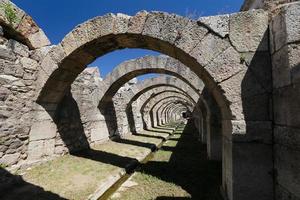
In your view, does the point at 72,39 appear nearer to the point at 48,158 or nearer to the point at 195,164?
the point at 48,158

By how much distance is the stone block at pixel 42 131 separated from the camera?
513 cm

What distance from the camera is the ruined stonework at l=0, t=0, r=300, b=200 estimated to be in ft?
8.42

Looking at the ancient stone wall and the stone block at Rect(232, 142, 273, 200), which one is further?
the ancient stone wall

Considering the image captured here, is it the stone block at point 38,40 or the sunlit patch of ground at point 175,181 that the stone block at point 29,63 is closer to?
the stone block at point 38,40

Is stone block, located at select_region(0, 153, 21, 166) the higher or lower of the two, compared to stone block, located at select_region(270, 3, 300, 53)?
lower

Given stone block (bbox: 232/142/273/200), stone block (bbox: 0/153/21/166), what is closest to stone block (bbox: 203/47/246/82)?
stone block (bbox: 232/142/273/200)

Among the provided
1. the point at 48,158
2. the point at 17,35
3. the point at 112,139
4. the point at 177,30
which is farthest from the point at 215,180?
the point at 112,139

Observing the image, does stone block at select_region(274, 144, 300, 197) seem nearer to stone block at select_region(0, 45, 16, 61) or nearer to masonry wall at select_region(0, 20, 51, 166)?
masonry wall at select_region(0, 20, 51, 166)

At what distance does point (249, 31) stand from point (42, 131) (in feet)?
16.0

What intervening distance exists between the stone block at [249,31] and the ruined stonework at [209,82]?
1 centimetres

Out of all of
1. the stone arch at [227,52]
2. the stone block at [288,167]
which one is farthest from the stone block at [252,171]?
the stone block at [288,167]

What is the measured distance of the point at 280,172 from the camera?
2.61m

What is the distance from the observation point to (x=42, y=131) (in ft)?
17.7

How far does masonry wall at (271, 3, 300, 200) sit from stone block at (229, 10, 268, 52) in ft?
0.78
